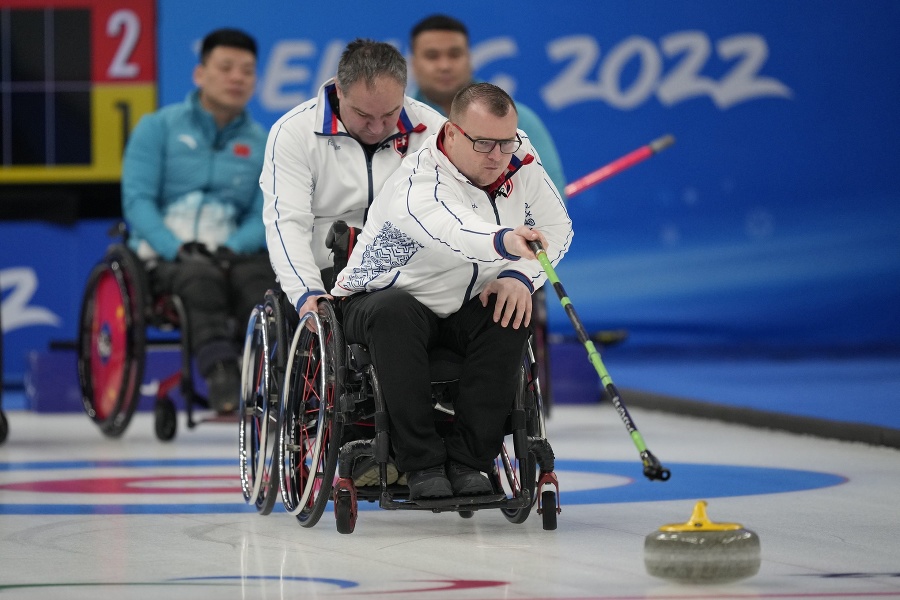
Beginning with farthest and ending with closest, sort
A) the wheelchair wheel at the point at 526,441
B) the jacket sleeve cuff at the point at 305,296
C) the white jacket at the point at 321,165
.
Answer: the white jacket at the point at 321,165, the jacket sleeve cuff at the point at 305,296, the wheelchair wheel at the point at 526,441

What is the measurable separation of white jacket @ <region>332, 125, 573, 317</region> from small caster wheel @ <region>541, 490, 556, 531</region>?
43 cm

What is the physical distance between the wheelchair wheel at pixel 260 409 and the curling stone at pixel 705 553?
3.81 feet

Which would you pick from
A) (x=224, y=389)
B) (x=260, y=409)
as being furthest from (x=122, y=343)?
(x=260, y=409)

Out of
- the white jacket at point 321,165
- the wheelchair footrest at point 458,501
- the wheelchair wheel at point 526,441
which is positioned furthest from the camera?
the white jacket at point 321,165

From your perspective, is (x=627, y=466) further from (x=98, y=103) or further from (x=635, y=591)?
(x=98, y=103)

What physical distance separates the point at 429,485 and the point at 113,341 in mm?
2744

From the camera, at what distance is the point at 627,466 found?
15.5ft

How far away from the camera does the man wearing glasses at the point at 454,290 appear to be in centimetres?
321

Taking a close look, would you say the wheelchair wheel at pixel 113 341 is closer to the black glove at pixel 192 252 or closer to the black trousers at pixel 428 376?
the black glove at pixel 192 252

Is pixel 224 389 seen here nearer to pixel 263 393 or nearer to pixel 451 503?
pixel 263 393

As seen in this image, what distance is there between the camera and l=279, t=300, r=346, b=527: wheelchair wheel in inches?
128

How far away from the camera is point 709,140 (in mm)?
8172

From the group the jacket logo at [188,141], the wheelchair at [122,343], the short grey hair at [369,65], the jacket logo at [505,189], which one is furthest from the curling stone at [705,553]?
the jacket logo at [188,141]

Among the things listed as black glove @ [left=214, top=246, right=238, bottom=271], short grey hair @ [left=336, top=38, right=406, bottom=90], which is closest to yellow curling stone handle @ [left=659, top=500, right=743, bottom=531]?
short grey hair @ [left=336, top=38, right=406, bottom=90]
